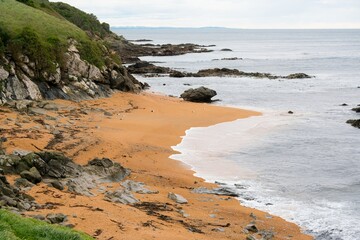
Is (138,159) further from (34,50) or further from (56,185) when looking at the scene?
(34,50)

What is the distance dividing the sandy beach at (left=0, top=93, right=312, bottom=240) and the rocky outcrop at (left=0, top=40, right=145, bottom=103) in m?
1.86

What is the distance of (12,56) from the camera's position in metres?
40.1

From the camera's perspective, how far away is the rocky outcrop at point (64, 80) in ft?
125

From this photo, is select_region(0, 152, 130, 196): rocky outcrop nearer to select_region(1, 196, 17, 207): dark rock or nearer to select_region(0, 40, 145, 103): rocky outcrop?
select_region(1, 196, 17, 207): dark rock

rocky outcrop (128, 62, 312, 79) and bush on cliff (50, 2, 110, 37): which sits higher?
bush on cliff (50, 2, 110, 37)

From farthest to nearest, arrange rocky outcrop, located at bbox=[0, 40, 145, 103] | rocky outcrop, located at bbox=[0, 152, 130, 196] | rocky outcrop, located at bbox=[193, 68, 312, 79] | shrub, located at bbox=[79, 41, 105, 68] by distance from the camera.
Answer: rocky outcrop, located at bbox=[193, 68, 312, 79]
shrub, located at bbox=[79, 41, 105, 68]
rocky outcrop, located at bbox=[0, 40, 145, 103]
rocky outcrop, located at bbox=[0, 152, 130, 196]

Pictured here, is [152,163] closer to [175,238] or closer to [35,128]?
[35,128]

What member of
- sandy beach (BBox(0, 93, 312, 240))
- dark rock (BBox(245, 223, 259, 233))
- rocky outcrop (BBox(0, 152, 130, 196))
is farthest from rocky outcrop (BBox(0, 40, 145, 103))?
dark rock (BBox(245, 223, 259, 233))

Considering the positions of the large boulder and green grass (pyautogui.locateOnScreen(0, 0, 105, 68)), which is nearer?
green grass (pyautogui.locateOnScreen(0, 0, 105, 68))

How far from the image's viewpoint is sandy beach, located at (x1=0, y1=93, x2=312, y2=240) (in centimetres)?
1716

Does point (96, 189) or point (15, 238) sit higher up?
point (15, 238)

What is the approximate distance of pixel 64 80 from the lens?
43531mm

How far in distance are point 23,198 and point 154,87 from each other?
155 feet

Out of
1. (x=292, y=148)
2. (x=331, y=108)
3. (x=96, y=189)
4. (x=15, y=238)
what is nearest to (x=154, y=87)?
(x=331, y=108)
